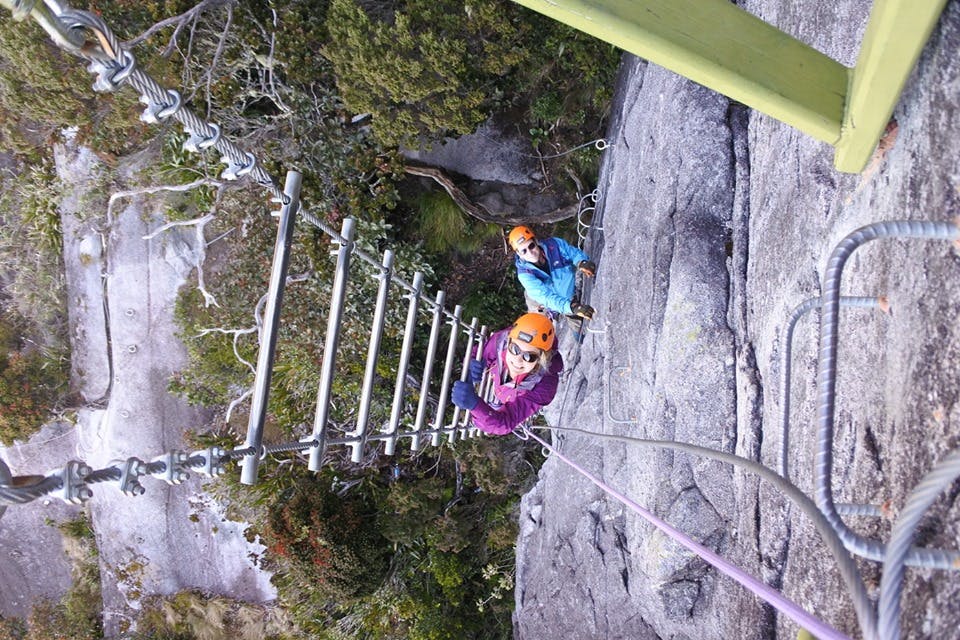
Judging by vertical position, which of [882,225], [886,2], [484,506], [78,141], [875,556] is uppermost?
[78,141]

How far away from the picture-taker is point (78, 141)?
652 cm

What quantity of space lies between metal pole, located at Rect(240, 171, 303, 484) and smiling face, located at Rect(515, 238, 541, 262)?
298 cm

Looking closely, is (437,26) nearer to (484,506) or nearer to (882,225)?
(882,225)

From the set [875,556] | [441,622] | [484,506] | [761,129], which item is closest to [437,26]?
[761,129]

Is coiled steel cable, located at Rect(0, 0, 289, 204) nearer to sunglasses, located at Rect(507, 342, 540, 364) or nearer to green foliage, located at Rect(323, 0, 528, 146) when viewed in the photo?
sunglasses, located at Rect(507, 342, 540, 364)

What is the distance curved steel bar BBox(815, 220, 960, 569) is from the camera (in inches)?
59.5

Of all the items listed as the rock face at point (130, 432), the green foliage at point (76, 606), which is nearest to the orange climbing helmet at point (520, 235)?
the rock face at point (130, 432)

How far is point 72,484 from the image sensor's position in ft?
6.56

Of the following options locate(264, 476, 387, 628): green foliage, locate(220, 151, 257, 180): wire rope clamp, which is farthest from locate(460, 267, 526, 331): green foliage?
locate(220, 151, 257, 180): wire rope clamp

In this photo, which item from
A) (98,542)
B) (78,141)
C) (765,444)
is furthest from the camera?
(98,542)

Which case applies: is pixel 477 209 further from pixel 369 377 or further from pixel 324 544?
pixel 324 544

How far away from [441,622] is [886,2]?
7.27 meters

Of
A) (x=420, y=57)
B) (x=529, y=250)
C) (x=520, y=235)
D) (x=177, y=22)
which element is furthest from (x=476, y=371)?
(x=177, y=22)

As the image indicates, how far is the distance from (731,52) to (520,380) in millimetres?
3801
